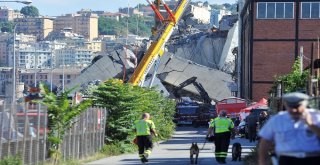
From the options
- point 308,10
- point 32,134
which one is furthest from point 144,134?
point 308,10

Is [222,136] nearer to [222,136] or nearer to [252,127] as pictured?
[222,136]

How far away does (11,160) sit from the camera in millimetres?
24000

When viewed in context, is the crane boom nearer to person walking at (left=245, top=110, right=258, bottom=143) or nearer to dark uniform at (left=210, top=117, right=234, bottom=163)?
person walking at (left=245, top=110, right=258, bottom=143)

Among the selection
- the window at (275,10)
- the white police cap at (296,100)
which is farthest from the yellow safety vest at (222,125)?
the window at (275,10)

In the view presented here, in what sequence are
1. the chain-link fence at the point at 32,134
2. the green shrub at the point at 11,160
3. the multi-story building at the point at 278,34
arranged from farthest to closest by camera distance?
the multi-story building at the point at 278,34 → the chain-link fence at the point at 32,134 → the green shrub at the point at 11,160

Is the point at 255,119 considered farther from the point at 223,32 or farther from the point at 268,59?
the point at 223,32

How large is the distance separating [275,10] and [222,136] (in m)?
51.2

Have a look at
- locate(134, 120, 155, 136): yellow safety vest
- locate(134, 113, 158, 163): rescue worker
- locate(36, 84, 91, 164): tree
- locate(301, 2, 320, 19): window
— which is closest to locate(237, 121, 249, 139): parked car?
locate(301, 2, 320, 19): window

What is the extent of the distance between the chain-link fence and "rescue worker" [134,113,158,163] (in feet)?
6.35

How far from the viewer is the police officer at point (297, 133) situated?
40.1 feet

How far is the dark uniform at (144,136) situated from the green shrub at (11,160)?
22.9 feet

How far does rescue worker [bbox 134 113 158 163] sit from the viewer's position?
31.1 meters

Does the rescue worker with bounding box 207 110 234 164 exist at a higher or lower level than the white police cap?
lower

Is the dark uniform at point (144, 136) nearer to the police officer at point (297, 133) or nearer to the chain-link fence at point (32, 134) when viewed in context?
the chain-link fence at point (32, 134)
